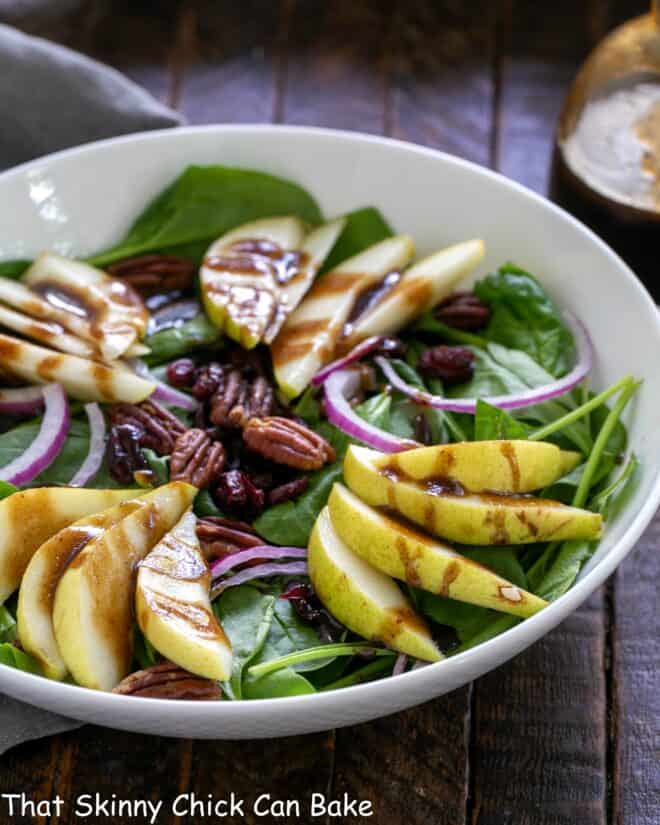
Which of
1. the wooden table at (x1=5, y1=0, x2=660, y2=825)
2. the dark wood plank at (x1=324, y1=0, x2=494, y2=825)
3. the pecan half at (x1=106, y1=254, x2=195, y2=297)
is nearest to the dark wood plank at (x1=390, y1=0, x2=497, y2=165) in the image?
the dark wood plank at (x1=324, y1=0, x2=494, y2=825)

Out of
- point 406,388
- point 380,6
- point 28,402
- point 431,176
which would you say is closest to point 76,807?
A: point 28,402

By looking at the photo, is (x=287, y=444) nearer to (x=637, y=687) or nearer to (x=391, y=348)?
(x=391, y=348)

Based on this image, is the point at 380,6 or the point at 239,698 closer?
the point at 239,698

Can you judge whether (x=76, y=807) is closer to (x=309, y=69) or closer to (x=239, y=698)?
(x=239, y=698)

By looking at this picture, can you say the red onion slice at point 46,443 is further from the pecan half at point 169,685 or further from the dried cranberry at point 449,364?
the dried cranberry at point 449,364

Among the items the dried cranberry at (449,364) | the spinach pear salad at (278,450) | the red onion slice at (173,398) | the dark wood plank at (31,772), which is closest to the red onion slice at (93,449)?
the spinach pear salad at (278,450)

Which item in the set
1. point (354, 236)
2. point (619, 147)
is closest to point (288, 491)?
point (354, 236)
